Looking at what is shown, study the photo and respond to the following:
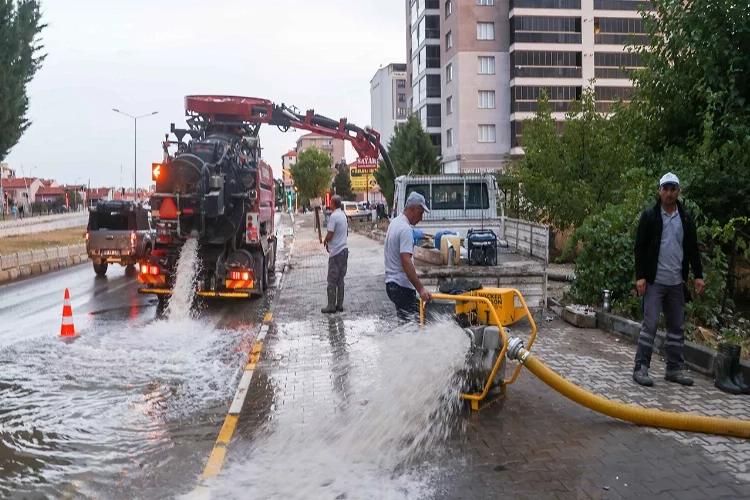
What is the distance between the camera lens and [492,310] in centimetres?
577

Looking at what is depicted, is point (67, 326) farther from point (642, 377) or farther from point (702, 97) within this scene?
point (702, 97)

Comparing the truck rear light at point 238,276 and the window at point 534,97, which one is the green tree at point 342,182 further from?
the truck rear light at point 238,276

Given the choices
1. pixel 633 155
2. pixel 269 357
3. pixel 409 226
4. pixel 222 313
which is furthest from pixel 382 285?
pixel 409 226

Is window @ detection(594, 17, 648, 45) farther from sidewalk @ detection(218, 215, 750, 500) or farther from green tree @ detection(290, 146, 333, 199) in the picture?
sidewalk @ detection(218, 215, 750, 500)

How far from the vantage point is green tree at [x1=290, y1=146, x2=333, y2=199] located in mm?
72812

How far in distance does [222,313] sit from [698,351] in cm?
827

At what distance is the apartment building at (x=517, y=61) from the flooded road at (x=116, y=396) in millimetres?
40201

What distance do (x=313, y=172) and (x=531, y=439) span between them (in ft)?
225

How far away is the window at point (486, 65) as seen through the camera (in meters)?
50.8

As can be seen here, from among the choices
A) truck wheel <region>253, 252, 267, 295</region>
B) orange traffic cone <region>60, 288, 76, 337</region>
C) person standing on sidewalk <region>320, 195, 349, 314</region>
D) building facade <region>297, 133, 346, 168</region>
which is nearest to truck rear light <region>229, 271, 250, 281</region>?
truck wheel <region>253, 252, 267, 295</region>

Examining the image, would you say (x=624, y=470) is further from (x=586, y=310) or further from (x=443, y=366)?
(x=586, y=310)

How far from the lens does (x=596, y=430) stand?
217 inches

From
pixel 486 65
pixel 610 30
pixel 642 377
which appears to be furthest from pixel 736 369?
pixel 610 30

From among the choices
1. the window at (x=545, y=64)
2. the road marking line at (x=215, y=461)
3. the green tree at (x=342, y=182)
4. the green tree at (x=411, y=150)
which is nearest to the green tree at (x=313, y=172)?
the green tree at (x=342, y=182)
